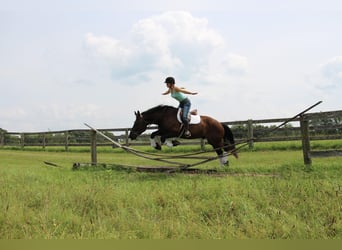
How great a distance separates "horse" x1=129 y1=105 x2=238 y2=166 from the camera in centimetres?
884

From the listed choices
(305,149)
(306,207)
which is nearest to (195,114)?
(305,149)

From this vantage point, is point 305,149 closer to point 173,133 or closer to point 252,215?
point 173,133

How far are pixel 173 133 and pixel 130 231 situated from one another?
513cm

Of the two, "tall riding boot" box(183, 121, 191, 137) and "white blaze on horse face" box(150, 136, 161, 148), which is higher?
"tall riding boot" box(183, 121, 191, 137)

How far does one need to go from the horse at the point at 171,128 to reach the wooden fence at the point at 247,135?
0.92m

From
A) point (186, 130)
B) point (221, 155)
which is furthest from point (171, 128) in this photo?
point (221, 155)

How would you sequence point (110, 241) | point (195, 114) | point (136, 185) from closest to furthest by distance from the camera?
point (110, 241) < point (136, 185) < point (195, 114)

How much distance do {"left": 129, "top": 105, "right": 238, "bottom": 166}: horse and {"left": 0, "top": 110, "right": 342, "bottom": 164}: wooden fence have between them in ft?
3.00

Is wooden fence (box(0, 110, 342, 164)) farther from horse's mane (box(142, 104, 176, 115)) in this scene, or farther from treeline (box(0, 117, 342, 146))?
horse's mane (box(142, 104, 176, 115))

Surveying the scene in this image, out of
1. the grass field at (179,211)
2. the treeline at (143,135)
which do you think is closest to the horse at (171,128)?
the treeline at (143,135)

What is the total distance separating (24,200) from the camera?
18.3 ft

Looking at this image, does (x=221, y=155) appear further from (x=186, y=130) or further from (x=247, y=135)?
(x=247, y=135)

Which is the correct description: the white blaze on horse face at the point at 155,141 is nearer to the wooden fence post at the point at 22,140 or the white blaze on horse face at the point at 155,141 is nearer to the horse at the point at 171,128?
the horse at the point at 171,128

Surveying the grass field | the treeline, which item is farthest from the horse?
the grass field
